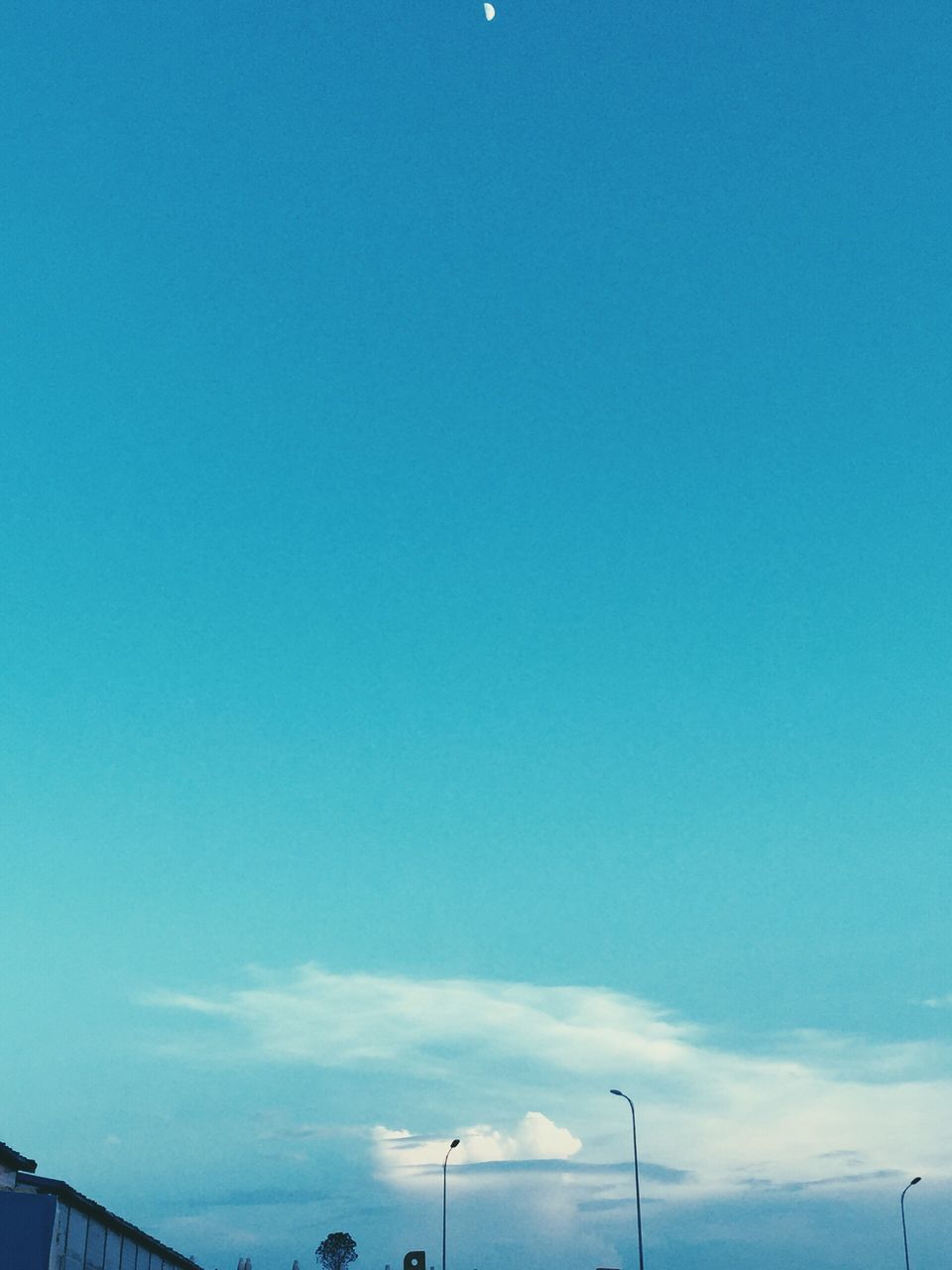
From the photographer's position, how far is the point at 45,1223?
161ft

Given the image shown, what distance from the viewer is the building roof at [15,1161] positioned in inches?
1941

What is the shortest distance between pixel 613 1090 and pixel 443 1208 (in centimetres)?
3782

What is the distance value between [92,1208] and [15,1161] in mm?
5454

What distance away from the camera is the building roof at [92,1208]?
50.3 metres

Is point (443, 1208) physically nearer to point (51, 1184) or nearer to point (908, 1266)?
point (908, 1266)

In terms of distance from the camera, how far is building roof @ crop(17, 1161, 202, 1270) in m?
50.3

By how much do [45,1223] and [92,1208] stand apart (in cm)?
510

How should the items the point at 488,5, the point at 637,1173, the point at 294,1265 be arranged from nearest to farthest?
the point at 488,5
the point at 637,1173
the point at 294,1265

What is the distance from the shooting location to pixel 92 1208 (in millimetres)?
53781

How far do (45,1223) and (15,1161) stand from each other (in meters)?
2.84

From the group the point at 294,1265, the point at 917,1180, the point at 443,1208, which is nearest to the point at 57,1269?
the point at 443,1208

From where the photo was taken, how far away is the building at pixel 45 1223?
48281mm

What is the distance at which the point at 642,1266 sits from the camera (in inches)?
2960

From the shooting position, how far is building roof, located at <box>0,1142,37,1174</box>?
49.3 metres
